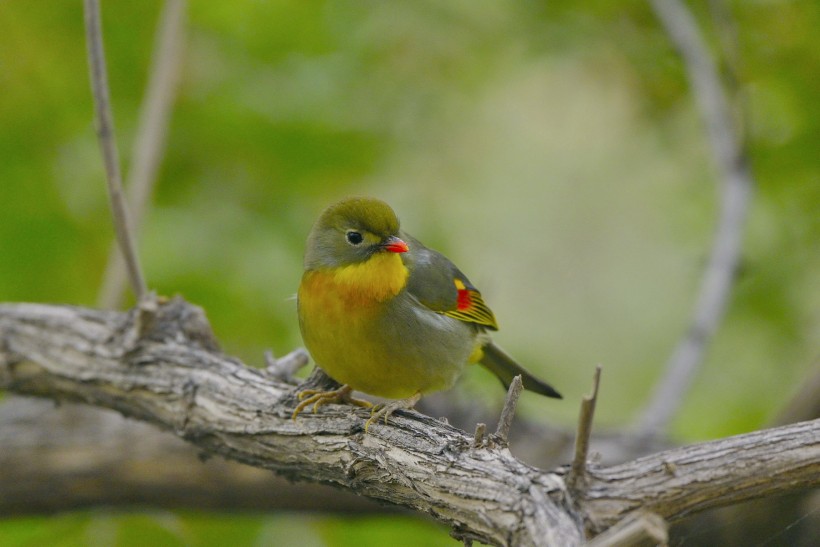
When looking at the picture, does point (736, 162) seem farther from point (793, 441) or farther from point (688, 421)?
point (793, 441)

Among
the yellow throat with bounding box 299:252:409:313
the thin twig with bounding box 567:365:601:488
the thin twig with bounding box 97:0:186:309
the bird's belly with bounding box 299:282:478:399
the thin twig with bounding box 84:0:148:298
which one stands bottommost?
the thin twig with bounding box 567:365:601:488

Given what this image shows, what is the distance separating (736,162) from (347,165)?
261 cm

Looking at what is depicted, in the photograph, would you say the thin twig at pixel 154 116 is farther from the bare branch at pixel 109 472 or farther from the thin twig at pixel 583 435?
the thin twig at pixel 583 435

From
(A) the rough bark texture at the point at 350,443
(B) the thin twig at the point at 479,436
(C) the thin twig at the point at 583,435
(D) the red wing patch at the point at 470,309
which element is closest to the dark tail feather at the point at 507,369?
(D) the red wing patch at the point at 470,309

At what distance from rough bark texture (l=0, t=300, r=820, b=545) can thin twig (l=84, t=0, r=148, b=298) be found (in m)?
0.29

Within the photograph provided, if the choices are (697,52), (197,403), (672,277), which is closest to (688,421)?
(672,277)

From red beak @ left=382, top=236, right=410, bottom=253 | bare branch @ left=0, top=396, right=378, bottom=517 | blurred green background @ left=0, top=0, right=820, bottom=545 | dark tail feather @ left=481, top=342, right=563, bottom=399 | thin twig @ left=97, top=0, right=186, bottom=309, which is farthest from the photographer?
blurred green background @ left=0, top=0, right=820, bottom=545

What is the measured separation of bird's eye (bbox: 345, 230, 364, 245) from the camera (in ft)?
12.6

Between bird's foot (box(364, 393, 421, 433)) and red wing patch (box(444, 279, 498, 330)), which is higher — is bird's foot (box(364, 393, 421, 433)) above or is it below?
below

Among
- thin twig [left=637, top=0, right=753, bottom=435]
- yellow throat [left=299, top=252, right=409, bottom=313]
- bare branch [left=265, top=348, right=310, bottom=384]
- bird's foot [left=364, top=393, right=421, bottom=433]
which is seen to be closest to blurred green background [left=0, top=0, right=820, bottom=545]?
thin twig [left=637, top=0, right=753, bottom=435]

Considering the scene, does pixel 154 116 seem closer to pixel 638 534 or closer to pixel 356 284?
pixel 356 284

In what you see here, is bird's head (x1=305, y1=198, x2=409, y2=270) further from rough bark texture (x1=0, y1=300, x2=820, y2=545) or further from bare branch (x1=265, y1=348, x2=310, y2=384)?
rough bark texture (x1=0, y1=300, x2=820, y2=545)

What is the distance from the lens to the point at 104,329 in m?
4.29

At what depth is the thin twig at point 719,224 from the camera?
210 inches
